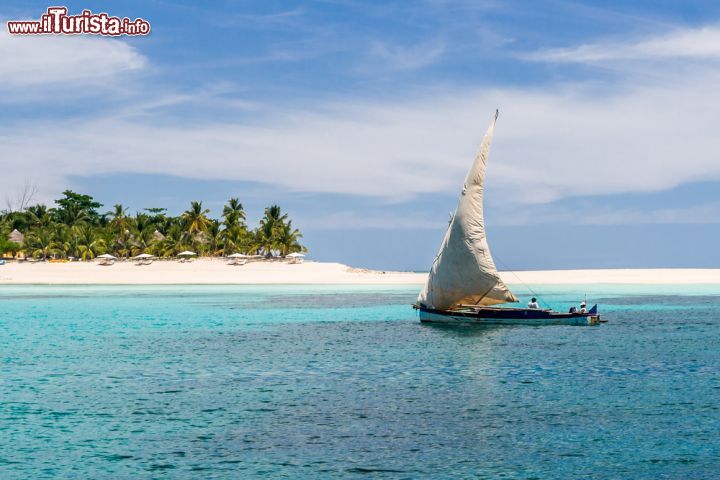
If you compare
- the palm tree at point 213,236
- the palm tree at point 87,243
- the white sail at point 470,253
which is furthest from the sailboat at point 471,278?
the palm tree at point 87,243

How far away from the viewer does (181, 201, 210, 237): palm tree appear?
14562 centimetres

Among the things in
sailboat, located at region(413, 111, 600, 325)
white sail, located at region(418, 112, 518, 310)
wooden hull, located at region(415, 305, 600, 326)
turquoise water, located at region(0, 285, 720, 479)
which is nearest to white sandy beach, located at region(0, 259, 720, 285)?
turquoise water, located at region(0, 285, 720, 479)

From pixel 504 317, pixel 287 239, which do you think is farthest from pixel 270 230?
pixel 504 317

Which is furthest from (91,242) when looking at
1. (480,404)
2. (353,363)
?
(480,404)

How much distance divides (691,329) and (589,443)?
120 feet

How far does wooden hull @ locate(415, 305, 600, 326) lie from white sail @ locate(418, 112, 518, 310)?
42.1 inches

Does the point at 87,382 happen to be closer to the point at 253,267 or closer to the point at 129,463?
the point at 129,463

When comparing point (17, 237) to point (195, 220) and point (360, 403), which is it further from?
point (360, 403)

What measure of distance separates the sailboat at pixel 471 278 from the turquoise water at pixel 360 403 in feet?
5.08

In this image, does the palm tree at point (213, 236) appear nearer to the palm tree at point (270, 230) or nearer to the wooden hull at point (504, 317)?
the palm tree at point (270, 230)

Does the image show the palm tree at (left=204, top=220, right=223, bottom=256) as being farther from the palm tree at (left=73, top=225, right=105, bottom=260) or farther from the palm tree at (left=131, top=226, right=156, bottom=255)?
the palm tree at (left=73, top=225, right=105, bottom=260)

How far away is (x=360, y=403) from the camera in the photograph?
25922 mm

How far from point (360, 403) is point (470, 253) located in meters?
26.5

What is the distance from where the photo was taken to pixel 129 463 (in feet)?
61.9
